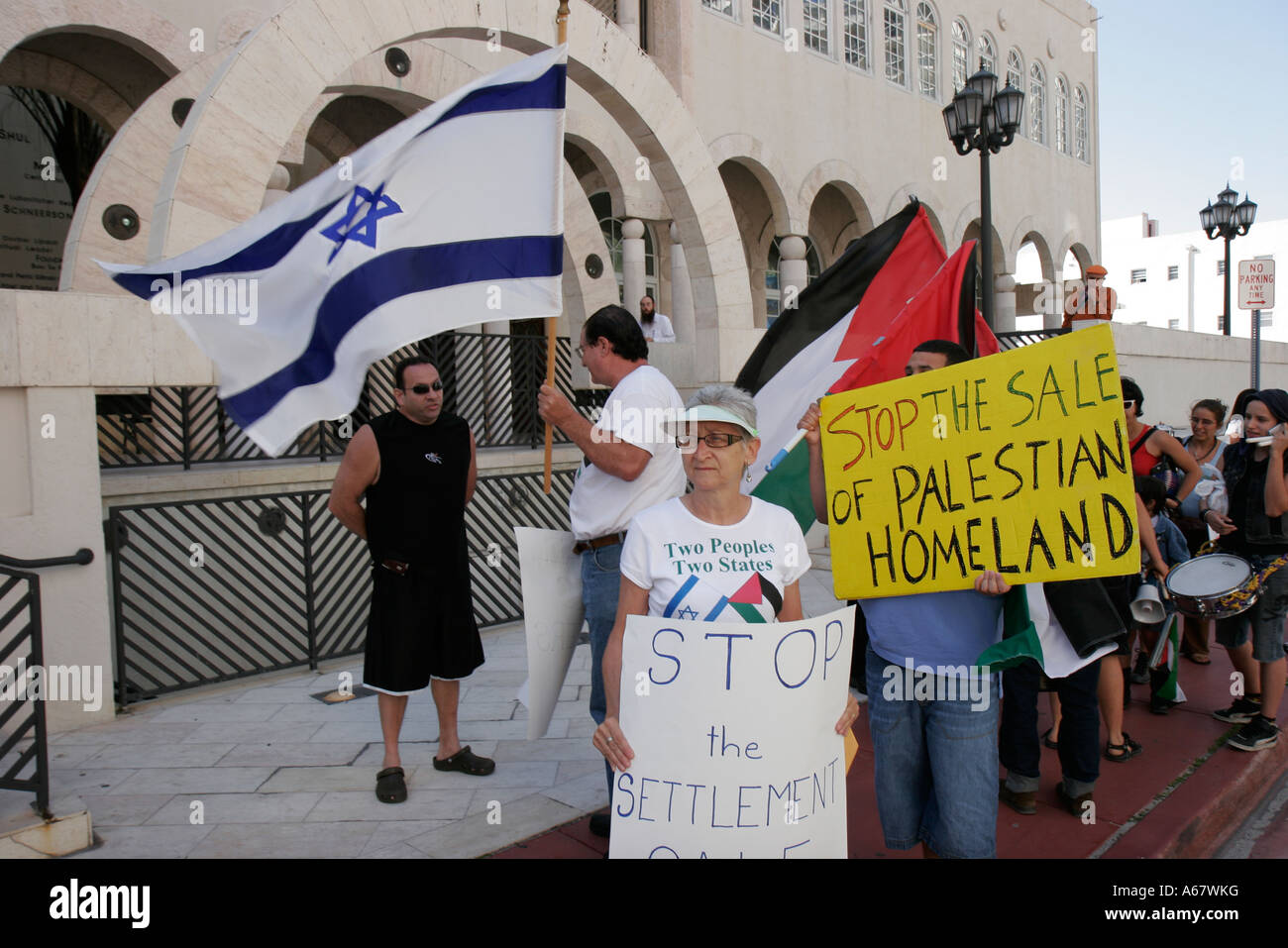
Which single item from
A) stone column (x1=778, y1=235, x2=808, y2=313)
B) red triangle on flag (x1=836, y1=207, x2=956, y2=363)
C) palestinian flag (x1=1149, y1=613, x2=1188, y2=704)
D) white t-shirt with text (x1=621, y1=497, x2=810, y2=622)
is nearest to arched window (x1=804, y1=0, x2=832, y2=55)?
stone column (x1=778, y1=235, x2=808, y2=313)

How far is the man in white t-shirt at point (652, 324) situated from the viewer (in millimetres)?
13156

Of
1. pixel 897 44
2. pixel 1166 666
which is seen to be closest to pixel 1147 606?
pixel 1166 666

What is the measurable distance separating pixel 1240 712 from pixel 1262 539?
1.11m

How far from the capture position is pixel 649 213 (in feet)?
46.3

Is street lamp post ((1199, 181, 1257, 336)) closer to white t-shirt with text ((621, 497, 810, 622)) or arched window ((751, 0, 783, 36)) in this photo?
arched window ((751, 0, 783, 36))

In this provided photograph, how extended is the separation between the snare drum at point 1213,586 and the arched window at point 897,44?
17299mm

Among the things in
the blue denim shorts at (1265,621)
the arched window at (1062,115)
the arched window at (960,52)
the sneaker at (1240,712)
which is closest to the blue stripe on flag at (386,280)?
the blue denim shorts at (1265,621)

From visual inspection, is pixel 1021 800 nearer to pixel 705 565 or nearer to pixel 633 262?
pixel 705 565

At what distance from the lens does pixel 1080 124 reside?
27.1 meters

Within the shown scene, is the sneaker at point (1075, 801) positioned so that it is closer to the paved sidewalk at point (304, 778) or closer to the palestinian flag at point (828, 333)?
the palestinian flag at point (828, 333)

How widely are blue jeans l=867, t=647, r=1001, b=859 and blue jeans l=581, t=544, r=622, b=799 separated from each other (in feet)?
3.38

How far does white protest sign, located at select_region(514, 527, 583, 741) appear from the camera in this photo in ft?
12.4
